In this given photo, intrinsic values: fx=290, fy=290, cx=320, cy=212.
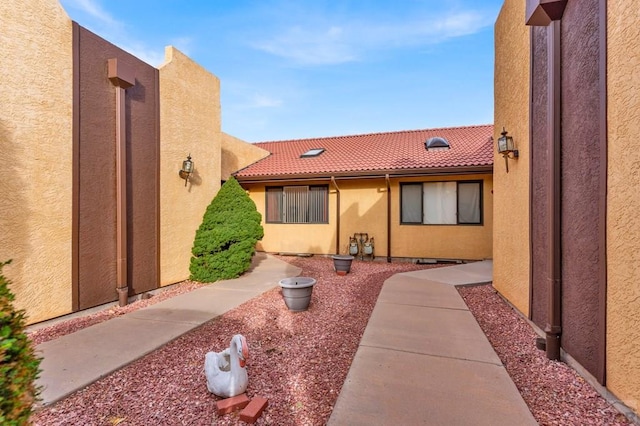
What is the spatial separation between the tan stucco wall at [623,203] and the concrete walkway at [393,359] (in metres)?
0.78

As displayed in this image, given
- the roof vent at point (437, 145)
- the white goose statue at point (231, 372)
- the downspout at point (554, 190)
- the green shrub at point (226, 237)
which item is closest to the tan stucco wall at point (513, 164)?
the downspout at point (554, 190)

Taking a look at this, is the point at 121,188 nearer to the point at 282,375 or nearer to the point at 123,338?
the point at 123,338

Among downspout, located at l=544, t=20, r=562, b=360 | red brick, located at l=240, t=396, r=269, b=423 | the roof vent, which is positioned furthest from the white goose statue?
the roof vent

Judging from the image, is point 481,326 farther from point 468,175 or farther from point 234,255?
point 468,175

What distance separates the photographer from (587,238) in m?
2.62

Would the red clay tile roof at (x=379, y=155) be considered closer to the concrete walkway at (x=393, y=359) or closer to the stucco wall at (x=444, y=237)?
the stucco wall at (x=444, y=237)

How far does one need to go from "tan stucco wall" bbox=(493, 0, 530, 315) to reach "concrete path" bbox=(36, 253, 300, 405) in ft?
14.1

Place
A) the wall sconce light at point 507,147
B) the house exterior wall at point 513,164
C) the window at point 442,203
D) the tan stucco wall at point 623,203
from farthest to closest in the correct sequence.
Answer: the window at point 442,203 < the wall sconce light at point 507,147 < the house exterior wall at point 513,164 < the tan stucco wall at point 623,203

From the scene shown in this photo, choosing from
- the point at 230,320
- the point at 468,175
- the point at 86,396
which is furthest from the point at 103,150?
the point at 468,175

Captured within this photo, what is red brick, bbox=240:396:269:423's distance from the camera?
6.91 ft

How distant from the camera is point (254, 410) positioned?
215cm

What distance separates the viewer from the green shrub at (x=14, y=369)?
44.6 inches

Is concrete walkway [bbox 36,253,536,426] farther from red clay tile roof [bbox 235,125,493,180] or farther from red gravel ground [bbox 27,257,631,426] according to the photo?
red clay tile roof [bbox 235,125,493,180]

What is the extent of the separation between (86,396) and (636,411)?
4.20 metres
